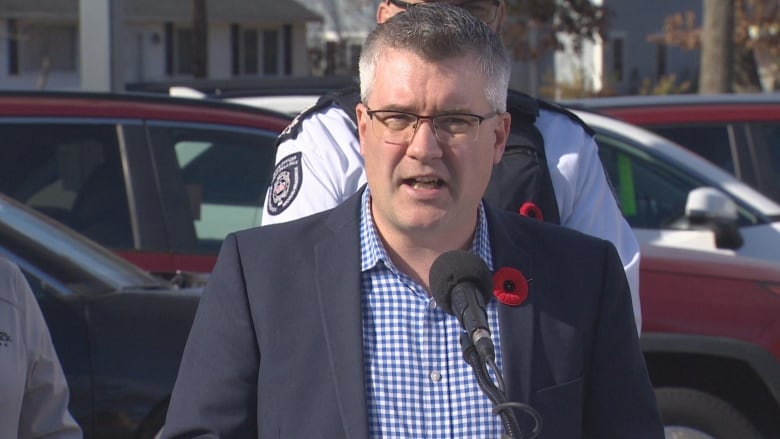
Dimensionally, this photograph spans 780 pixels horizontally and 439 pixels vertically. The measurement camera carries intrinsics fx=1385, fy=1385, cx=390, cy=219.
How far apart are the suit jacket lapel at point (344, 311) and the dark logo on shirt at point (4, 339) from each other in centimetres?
90

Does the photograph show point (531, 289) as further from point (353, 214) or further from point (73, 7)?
point (73, 7)

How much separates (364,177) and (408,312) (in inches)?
23.5

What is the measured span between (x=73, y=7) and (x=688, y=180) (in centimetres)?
3069

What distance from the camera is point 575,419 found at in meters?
2.32

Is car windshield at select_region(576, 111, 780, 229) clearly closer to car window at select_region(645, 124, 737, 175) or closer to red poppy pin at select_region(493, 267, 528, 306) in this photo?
car window at select_region(645, 124, 737, 175)

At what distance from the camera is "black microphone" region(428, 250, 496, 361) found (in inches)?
84.2

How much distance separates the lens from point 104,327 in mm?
4914

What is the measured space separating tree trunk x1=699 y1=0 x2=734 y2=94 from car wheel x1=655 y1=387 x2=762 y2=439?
1462cm

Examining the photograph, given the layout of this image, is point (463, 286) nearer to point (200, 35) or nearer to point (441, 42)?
point (441, 42)

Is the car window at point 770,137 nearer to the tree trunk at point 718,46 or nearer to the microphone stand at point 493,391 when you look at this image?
the microphone stand at point 493,391

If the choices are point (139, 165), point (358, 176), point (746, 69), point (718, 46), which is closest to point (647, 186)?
point (139, 165)

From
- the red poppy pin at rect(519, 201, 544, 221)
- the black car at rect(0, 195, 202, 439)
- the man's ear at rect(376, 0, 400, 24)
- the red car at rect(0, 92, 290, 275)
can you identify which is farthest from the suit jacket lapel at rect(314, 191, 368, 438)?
the red car at rect(0, 92, 290, 275)

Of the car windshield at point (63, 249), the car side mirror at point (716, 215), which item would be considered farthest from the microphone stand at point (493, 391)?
the car side mirror at point (716, 215)

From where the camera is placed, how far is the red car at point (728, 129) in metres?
8.12
